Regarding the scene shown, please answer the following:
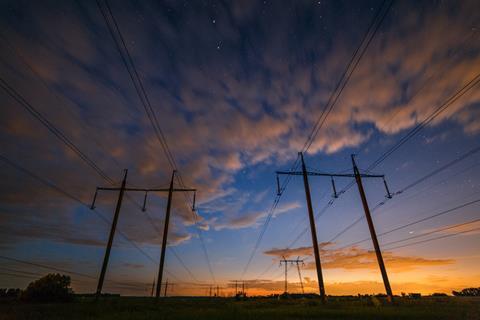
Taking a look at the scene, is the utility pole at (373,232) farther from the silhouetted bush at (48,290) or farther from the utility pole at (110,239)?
the silhouetted bush at (48,290)

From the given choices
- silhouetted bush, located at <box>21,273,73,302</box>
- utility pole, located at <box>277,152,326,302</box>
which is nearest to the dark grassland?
utility pole, located at <box>277,152,326,302</box>

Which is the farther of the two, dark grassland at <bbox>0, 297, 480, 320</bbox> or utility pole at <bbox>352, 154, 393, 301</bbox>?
utility pole at <bbox>352, 154, 393, 301</bbox>

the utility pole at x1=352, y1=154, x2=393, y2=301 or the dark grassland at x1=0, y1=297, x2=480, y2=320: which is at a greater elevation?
the utility pole at x1=352, y1=154, x2=393, y2=301

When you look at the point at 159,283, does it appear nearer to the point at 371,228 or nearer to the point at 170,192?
the point at 170,192

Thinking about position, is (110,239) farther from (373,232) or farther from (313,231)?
(373,232)

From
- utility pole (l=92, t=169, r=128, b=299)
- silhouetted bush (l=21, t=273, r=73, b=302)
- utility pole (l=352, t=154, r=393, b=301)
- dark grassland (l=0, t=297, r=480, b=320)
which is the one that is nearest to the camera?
dark grassland (l=0, t=297, r=480, b=320)

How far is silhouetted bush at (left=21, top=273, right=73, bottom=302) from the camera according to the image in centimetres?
4438

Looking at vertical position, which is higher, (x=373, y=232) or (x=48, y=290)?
(x=373, y=232)

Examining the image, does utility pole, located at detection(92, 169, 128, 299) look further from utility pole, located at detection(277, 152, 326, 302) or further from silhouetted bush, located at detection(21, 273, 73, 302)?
silhouetted bush, located at detection(21, 273, 73, 302)

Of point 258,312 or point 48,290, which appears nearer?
point 258,312

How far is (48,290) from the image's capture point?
4516 cm

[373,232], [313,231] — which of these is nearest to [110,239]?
[313,231]

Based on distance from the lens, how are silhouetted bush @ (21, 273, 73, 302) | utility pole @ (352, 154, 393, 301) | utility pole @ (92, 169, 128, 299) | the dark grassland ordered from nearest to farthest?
the dark grassland
utility pole @ (352, 154, 393, 301)
utility pole @ (92, 169, 128, 299)
silhouetted bush @ (21, 273, 73, 302)

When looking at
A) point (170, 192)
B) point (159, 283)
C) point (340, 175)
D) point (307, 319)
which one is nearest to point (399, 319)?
point (307, 319)
